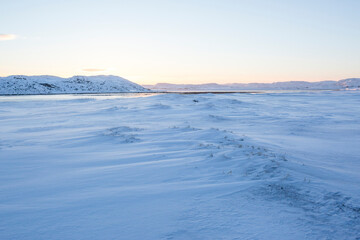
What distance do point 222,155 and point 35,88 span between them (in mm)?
106954

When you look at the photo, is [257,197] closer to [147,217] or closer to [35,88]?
[147,217]

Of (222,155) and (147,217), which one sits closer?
(147,217)

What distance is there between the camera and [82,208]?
3.37 metres

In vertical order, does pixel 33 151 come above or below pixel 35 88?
below

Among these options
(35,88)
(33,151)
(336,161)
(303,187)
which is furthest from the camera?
(35,88)

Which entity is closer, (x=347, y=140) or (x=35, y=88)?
(x=347, y=140)

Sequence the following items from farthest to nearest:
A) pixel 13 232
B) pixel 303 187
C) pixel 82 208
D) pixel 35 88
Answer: pixel 35 88, pixel 303 187, pixel 82 208, pixel 13 232

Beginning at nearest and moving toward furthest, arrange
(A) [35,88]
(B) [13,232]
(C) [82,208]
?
(B) [13,232], (C) [82,208], (A) [35,88]

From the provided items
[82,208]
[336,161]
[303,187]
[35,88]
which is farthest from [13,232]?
[35,88]

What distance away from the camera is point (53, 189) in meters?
4.14

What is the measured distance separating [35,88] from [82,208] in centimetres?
10787

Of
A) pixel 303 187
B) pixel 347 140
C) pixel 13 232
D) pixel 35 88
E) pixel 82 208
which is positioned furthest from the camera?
pixel 35 88

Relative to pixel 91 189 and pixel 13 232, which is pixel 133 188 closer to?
pixel 91 189

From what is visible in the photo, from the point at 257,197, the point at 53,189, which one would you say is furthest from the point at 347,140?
the point at 53,189
